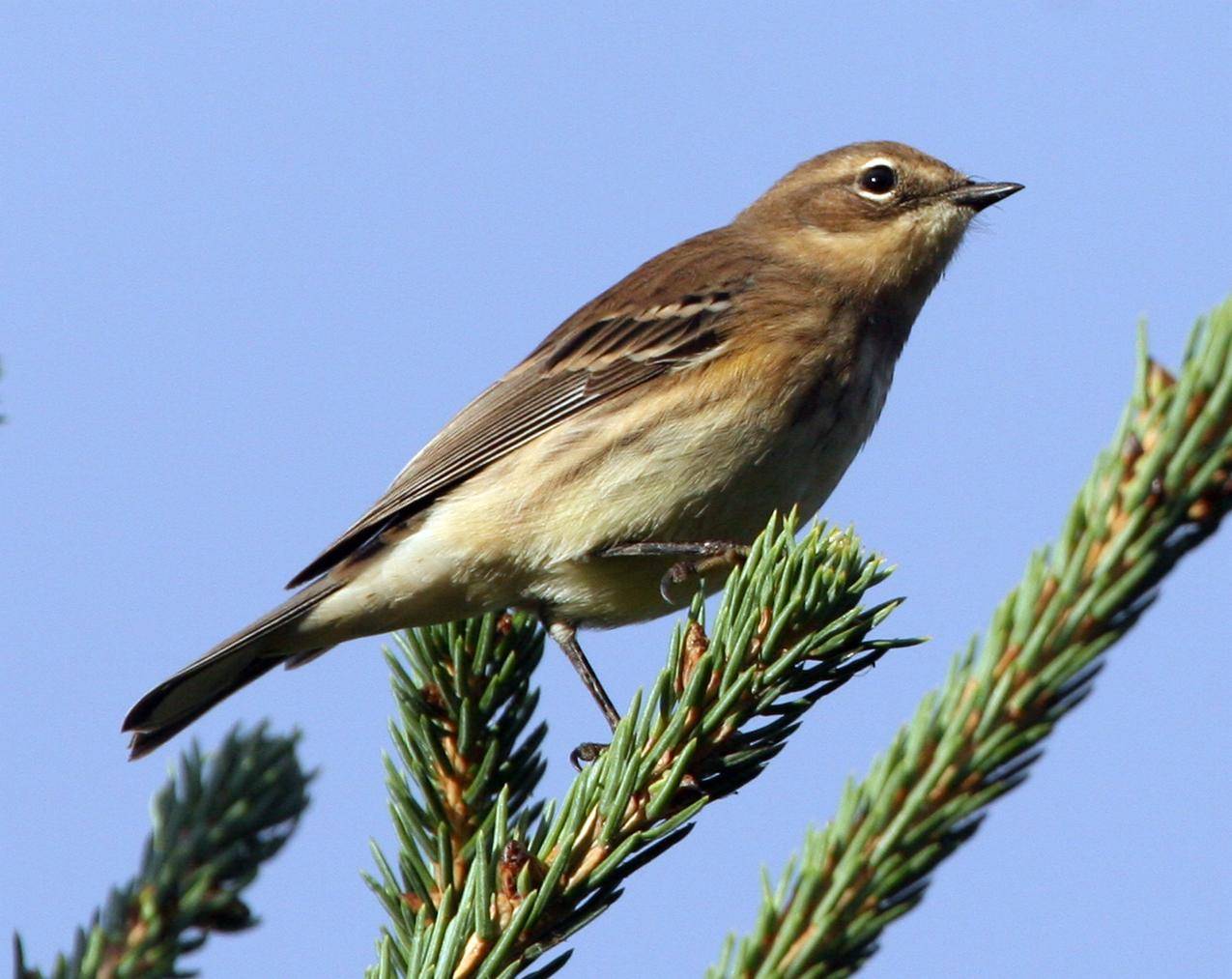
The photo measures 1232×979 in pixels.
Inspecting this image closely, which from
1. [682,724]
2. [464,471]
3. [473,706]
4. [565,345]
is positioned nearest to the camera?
[682,724]

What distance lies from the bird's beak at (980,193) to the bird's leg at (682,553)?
2692mm

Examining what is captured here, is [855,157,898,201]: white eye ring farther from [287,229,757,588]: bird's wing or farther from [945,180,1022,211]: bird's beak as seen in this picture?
[287,229,757,588]: bird's wing

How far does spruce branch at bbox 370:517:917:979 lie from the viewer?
2.79 meters

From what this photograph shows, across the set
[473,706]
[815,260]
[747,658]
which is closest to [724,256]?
[815,260]

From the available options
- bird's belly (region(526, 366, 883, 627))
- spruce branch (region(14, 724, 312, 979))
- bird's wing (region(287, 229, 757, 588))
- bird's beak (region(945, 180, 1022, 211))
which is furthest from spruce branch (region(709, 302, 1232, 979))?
bird's beak (region(945, 180, 1022, 211))

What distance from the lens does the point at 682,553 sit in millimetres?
5746

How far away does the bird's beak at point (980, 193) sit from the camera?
24.1 ft

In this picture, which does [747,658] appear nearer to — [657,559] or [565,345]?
[657,559]

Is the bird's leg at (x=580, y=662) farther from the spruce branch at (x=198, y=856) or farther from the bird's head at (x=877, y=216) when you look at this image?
the spruce branch at (x=198, y=856)

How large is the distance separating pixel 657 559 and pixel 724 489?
17.9 inches

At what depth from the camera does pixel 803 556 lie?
3.24 m

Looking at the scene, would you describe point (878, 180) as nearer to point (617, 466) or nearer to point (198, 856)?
point (617, 466)

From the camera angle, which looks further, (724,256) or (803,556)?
(724,256)

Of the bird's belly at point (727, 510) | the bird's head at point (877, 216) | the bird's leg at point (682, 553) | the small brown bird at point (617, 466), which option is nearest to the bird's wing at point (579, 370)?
the small brown bird at point (617, 466)
